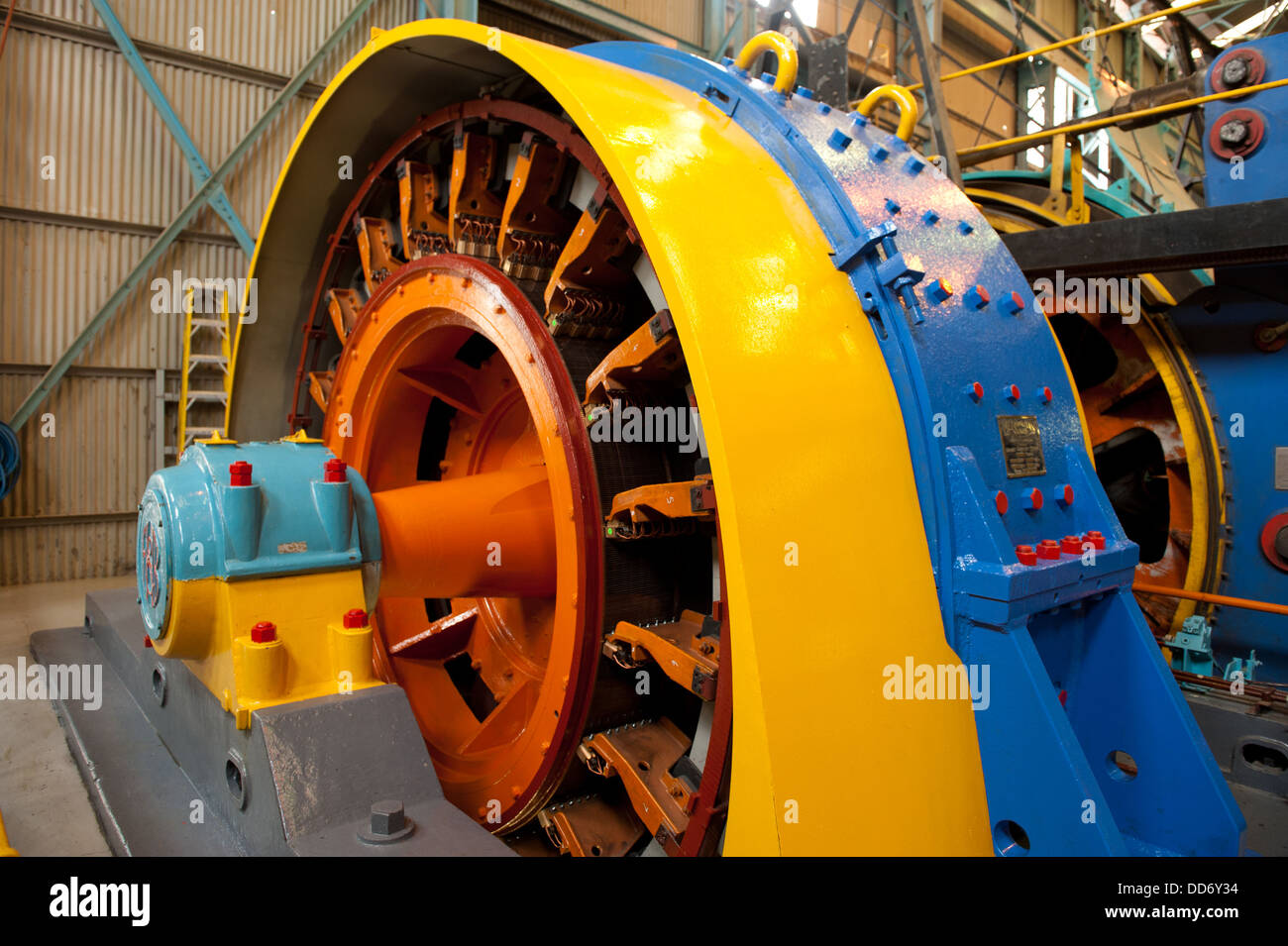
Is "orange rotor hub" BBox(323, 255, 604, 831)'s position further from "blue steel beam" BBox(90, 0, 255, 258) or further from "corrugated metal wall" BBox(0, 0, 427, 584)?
"corrugated metal wall" BBox(0, 0, 427, 584)

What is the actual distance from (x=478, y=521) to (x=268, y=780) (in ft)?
3.11

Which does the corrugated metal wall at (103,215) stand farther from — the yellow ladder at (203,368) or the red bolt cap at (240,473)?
the red bolt cap at (240,473)

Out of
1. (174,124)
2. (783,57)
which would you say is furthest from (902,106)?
(174,124)

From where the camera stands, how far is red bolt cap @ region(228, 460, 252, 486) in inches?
75.1

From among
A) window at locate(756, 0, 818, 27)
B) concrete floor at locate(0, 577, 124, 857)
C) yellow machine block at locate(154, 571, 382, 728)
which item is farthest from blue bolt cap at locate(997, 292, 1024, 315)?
window at locate(756, 0, 818, 27)

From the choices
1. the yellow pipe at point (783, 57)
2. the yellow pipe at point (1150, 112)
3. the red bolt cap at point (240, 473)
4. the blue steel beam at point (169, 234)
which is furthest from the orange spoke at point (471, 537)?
the blue steel beam at point (169, 234)

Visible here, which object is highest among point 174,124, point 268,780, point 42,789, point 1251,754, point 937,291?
point 174,124

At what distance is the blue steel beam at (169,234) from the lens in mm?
7629

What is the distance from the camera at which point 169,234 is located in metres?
8.14

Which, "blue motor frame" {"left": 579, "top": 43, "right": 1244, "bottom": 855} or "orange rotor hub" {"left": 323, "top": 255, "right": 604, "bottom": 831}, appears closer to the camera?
"blue motor frame" {"left": 579, "top": 43, "right": 1244, "bottom": 855}

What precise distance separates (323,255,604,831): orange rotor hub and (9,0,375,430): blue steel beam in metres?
6.16

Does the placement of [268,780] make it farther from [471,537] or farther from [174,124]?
[174,124]

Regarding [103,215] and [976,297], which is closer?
[976,297]

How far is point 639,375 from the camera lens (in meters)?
1.94
